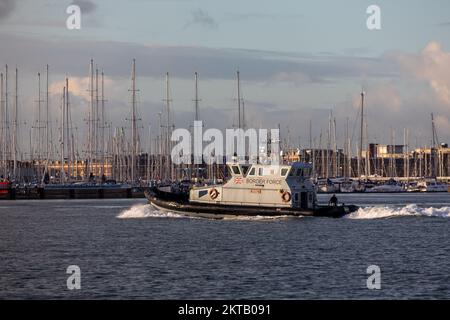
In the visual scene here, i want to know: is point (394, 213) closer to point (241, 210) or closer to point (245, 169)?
point (241, 210)

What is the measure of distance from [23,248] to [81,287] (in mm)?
17806

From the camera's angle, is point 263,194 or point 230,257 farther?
point 263,194

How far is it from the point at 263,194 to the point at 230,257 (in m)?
20.7

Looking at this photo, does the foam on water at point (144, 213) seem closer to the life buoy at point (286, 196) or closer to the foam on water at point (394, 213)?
the life buoy at point (286, 196)

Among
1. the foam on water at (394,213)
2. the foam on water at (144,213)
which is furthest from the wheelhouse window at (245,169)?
the foam on water at (144,213)

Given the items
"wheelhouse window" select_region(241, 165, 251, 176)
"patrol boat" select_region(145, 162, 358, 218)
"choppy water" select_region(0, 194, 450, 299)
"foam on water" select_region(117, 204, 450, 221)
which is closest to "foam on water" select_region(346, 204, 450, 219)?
"foam on water" select_region(117, 204, 450, 221)

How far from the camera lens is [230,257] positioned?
50469 mm

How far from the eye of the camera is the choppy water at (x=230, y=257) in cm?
3950

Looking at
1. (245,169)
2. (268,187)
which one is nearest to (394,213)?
(268,187)

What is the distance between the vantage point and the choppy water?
39.5 metres
